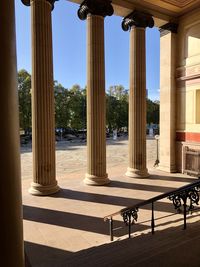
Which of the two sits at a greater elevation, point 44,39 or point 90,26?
point 90,26

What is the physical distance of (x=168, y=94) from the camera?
57.6 ft

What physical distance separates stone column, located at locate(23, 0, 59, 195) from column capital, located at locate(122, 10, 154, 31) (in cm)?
535

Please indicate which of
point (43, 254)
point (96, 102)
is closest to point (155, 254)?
point (43, 254)

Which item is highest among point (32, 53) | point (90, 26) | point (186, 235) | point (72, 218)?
point (90, 26)

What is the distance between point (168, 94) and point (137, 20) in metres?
5.46

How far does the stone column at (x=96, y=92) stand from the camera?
45.0ft

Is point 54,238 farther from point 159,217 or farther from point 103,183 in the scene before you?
point 103,183

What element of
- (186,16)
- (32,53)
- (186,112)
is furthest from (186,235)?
(186,16)

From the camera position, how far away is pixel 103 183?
13.9m

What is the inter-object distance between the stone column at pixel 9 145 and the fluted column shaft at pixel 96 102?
11.7 m

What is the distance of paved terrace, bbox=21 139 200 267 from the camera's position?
528cm

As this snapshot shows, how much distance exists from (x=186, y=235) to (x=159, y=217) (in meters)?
4.66

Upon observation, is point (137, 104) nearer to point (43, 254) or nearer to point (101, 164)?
point (101, 164)

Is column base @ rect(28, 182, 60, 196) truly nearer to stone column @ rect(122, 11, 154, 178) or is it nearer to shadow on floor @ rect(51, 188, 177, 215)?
shadow on floor @ rect(51, 188, 177, 215)
